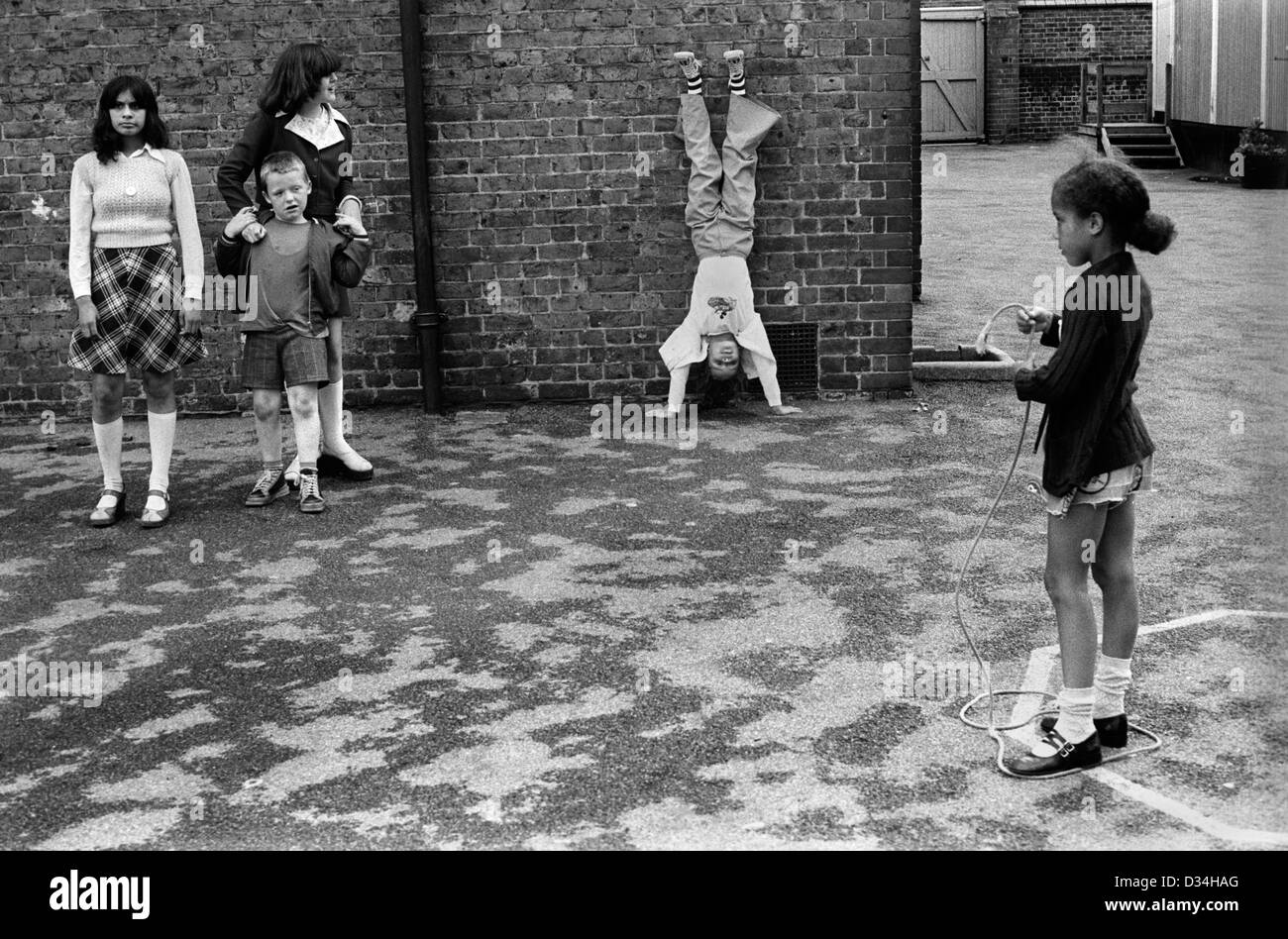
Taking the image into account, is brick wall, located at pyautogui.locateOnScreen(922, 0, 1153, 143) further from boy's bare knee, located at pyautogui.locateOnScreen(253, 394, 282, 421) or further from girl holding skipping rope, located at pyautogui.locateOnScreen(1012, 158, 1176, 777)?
girl holding skipping rope, located at pyautogui.locateOnScreen(1012, 158, 1176, 777)

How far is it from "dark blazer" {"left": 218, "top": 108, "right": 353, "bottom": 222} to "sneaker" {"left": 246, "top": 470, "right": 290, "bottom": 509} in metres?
1.31

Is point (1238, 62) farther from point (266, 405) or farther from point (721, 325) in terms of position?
point (266, 405)

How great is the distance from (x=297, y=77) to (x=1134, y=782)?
17.1 ft

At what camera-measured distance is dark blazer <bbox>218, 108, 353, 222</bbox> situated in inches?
297

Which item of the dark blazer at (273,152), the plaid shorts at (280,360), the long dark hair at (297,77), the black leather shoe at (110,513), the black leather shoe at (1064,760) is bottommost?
the black leather shoe at (1064,760)

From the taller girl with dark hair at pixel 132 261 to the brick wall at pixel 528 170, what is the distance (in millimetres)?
2366


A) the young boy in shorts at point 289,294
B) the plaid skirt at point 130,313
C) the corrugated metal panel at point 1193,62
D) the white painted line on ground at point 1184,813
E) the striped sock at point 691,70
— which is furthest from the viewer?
the corrugated metal panel at point 1193,62

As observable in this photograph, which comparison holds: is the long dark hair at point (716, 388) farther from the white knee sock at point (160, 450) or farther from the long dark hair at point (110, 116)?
the long dark hair at point (110, 116)

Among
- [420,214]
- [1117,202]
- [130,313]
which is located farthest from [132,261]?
[1117,202]

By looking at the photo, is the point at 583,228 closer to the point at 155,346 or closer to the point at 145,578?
the point at 155,346

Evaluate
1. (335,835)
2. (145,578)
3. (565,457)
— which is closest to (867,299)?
(565,457)

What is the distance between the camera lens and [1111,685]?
445 centimetres

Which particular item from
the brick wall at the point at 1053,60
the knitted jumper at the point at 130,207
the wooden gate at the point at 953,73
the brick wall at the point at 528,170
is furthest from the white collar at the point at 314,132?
the brick wall at the point at 1053,60

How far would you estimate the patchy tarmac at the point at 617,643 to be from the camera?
414 cm
